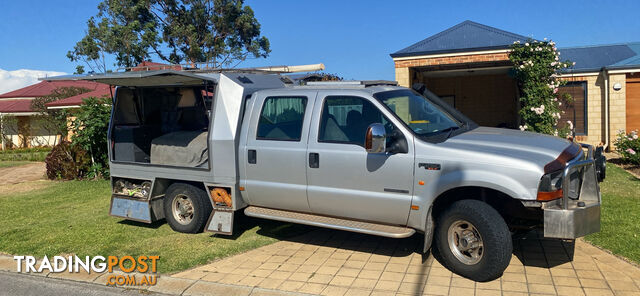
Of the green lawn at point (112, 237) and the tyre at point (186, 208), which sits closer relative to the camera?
the green lawn at point (112, 237)

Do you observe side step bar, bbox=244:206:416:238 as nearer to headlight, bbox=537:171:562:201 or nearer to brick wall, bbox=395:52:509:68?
headlight, bbox=537:171:562:201

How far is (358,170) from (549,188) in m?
1.96

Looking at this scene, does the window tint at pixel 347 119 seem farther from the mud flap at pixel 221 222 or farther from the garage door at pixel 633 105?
the garage door at pixel 633 105

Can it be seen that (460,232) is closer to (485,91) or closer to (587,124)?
(587,124)

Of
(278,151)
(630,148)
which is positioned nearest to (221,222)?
(278,151)

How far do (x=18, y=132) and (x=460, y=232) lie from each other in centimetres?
3177

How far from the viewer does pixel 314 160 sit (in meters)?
6.00

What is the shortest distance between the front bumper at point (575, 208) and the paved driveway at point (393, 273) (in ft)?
1.91

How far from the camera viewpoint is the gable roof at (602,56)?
15.9 metres

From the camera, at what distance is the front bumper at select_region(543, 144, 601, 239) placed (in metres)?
4.69

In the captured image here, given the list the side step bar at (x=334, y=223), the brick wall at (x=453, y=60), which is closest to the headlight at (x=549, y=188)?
the side step bar at (x=334, y=223)

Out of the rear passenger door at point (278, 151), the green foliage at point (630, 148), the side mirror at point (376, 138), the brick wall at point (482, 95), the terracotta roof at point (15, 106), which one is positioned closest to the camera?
the side mirror at point (376, 138)

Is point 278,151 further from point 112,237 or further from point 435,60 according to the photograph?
point 435,60

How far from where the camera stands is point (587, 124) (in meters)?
16.2
